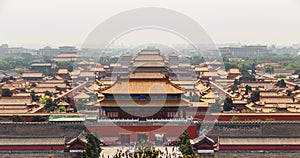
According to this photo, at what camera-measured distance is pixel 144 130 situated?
2403 centimetres

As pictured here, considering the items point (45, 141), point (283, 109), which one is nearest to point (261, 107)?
point (283, 109)

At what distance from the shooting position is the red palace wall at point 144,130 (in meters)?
24.0

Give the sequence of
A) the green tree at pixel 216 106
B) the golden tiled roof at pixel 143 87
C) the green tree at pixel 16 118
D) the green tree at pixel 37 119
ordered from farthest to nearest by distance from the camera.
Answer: the green tree at pixel 216 106
the green tree at pixel 37 119
the green tree at pixel 16 118
the golden tiled roof at pixel 143 87

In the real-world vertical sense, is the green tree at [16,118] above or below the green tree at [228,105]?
below

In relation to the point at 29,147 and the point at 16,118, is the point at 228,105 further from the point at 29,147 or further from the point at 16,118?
the point at 29,147

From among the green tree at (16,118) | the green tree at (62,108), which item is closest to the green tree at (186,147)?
the green tree at (16,118)

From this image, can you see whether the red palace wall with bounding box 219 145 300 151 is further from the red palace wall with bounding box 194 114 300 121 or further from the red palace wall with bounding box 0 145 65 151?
the red palace wall with bounding box 0 145 65 151

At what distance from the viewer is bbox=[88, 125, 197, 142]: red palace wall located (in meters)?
24.0

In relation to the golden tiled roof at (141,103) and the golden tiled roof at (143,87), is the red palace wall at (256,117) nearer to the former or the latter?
the golden tiled roof at (141,103)

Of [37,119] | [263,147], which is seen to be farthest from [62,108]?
[263,147]

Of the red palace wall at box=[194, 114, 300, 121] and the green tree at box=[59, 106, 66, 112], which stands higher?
the red palace wall at box=[194, 114, 300, 121]

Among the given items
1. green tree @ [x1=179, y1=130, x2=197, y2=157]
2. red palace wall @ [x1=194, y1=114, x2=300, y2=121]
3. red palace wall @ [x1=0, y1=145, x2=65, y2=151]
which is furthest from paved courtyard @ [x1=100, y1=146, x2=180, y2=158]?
red palace wall @ [x1=194, y1=114, x2=300, y2=121]

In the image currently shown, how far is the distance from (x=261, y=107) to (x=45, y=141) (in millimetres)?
14273

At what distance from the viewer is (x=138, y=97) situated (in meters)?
24.7
